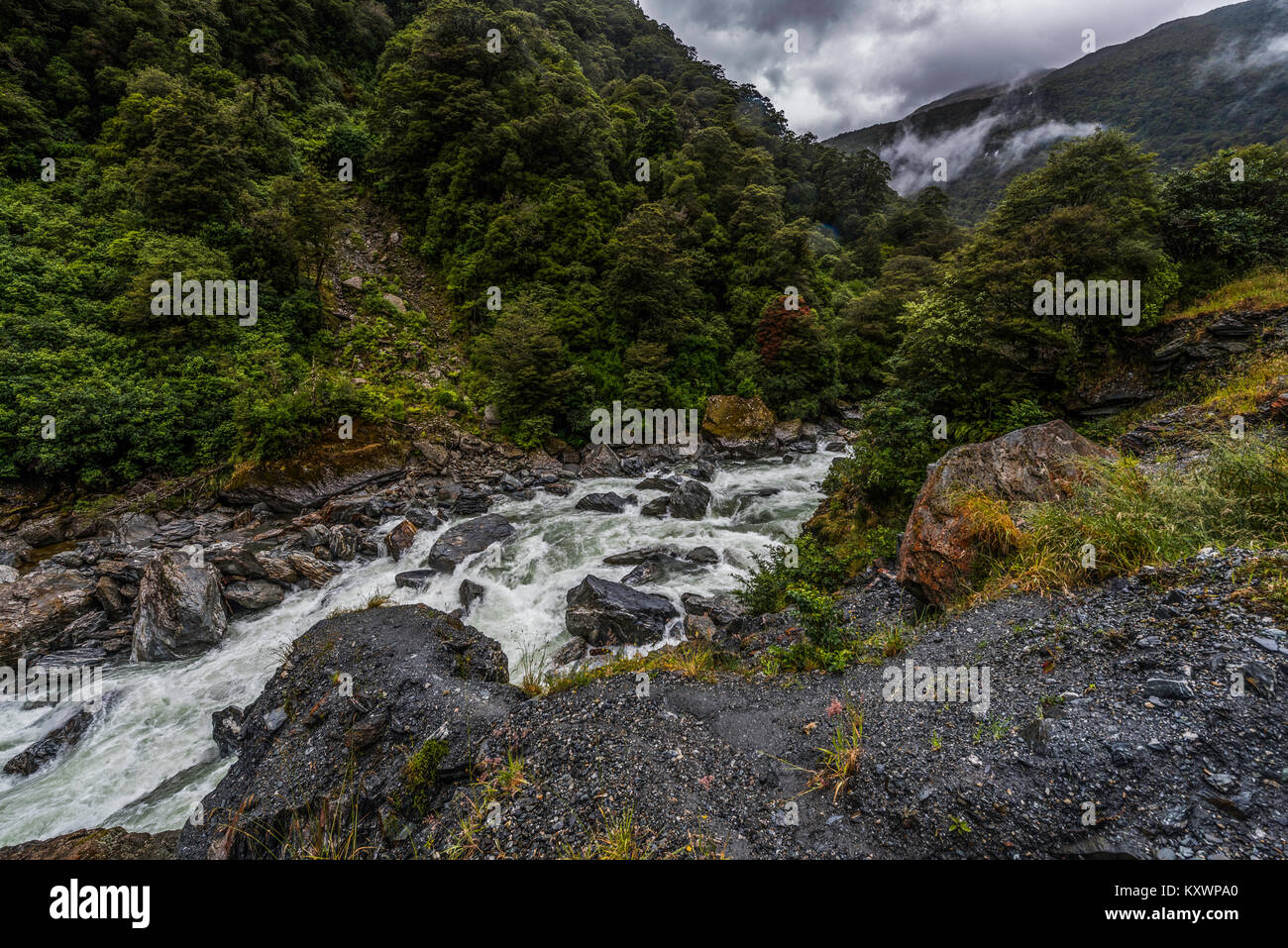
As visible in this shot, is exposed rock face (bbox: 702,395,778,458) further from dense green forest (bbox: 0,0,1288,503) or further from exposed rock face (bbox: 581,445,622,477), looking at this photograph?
exposed rock face (bbox: 581,445,622,477)

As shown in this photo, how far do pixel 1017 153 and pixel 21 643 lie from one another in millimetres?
152384

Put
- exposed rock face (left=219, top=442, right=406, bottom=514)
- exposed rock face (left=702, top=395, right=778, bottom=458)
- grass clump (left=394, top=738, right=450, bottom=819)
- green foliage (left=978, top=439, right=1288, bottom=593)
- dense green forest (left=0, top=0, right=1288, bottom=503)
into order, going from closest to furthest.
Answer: grass clump (left=394, top=738, right=450, bottom=819), green foliage (left=978, top=439, right=1288, bottom=593), dense green forest (left=0, top=0, right=1288, bottom=503), exposed rock face (left=219, top=442, right=406, bottom=514), exposed rock face (left=702, top=395, right=778, bottom=458)

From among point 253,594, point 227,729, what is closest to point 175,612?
point 253,594

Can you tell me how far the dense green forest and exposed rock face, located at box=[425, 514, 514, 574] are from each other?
5534 millimetres

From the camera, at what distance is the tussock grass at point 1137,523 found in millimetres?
4492

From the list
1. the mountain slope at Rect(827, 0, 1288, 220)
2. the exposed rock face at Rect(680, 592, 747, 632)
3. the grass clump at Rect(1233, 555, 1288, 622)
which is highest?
the mountain slope at Rect(827, 0, 1288, 220)

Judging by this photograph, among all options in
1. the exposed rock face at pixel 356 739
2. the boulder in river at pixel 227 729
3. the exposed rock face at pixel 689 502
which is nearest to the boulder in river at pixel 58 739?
the boulder in river at pixel 227 729

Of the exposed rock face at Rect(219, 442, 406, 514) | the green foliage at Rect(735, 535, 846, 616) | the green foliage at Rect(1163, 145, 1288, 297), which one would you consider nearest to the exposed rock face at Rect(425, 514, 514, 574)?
the exposed rock face at Rect(219, 442, 406, 514)

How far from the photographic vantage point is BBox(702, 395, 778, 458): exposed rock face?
2006cm

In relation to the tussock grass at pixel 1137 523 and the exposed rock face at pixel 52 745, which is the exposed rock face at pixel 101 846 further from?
the tussock grass at pixel 1137 523

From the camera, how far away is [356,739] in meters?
5.10

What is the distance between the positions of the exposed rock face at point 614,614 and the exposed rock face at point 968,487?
4442mm

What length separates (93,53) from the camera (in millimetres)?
19609

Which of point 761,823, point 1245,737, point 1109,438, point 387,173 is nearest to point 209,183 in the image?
point 387,173
